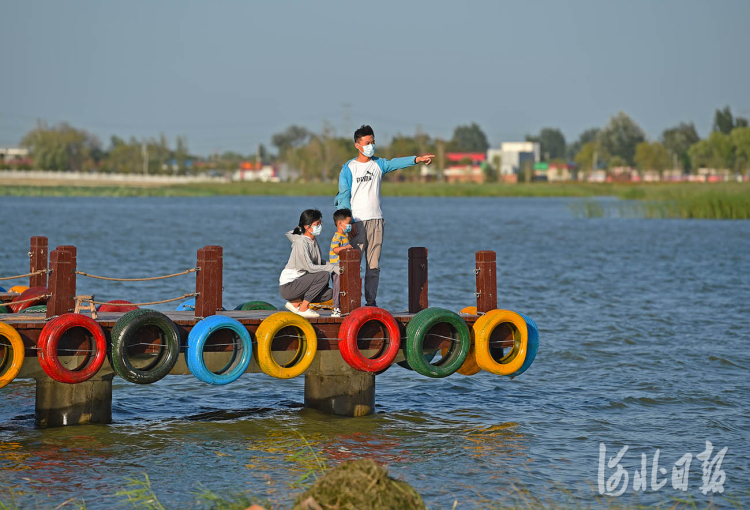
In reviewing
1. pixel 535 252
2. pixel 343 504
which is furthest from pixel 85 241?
pixel 343 504

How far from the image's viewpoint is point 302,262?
37.4 ft

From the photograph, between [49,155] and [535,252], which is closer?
[535,252]

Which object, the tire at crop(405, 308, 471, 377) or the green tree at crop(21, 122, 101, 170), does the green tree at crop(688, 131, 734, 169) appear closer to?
the green tree at crop(21, 122, 101, 170)

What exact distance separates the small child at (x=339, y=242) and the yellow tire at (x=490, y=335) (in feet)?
5.38

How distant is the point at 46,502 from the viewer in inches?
349

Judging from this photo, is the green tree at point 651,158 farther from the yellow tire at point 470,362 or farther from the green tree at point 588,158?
the yellow tire at point 470,362

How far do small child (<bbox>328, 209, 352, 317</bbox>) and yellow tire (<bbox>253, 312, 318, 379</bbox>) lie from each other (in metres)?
0.58

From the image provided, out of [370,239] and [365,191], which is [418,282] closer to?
[370,239]

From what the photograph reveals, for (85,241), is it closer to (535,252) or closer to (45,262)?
(535,252)

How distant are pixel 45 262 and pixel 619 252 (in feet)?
103

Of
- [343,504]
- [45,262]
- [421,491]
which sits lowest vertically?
[421,491]

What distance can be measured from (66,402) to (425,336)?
4112 millimetres

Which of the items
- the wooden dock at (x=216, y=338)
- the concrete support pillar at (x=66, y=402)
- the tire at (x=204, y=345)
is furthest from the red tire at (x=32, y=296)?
the tire at (x=204, y=345)

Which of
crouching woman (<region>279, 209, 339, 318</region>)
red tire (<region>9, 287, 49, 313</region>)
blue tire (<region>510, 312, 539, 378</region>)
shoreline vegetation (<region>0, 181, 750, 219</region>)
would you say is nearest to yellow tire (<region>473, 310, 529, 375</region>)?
blue tire (<region>510, 312, 539, 378</region>)
